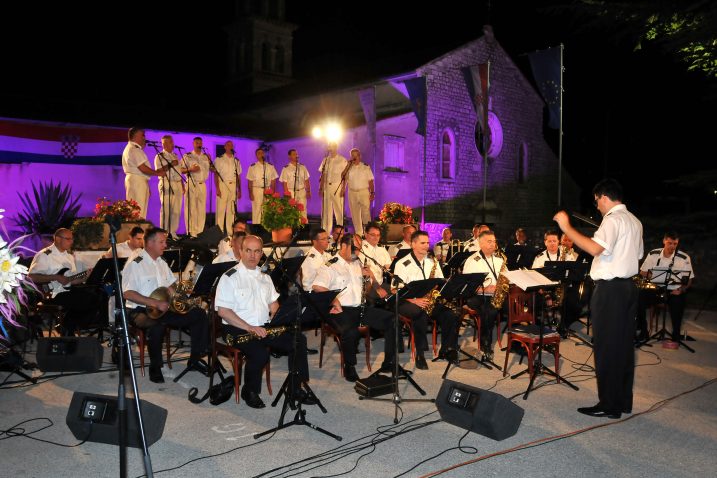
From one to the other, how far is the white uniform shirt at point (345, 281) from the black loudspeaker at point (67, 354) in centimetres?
310

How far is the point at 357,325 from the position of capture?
8359 millimetres

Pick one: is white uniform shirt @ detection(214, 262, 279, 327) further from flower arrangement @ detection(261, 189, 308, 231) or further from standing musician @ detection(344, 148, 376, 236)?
standing musician @ detection(344, 148, 376, 236)

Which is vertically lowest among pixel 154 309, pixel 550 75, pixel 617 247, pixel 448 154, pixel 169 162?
pixel 154 309

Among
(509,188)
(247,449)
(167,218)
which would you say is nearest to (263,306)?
(247,449)

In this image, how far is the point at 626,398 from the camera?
6477mm

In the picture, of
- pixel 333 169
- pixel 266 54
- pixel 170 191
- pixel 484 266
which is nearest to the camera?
pixel 484 266

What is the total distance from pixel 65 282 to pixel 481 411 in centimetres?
628

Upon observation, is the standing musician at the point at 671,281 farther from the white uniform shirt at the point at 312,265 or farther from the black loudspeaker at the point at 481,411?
the black loudspeaker at the point at 481,411

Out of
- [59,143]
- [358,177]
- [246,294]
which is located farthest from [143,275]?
[59,143]

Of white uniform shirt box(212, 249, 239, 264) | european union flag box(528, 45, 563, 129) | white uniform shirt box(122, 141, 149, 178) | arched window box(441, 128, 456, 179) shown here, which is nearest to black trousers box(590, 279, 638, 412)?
white uniform shirt box(212, 249, 239, 264)

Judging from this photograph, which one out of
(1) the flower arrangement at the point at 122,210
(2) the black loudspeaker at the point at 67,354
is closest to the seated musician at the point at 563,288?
(2) the black loudspeaker at the point at 67,354

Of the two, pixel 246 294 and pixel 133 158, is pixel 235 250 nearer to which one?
pixel 246 294

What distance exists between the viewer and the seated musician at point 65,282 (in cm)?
901

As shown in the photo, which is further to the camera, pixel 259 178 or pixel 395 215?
pixel 259 178
